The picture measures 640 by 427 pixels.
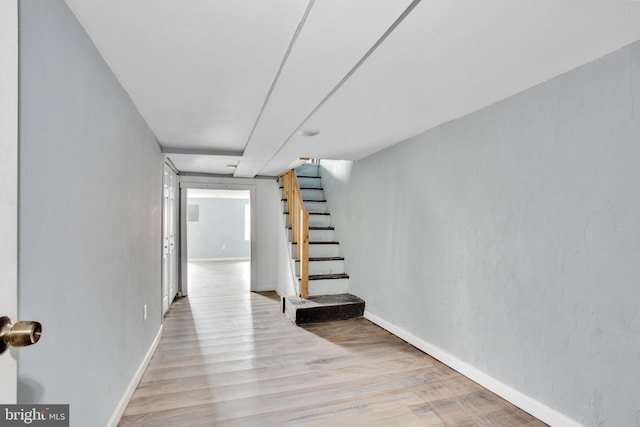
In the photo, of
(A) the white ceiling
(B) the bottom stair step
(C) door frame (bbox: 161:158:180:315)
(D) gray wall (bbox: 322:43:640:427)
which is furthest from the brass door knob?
(C) door frame (bbox: 161:158:180:315)

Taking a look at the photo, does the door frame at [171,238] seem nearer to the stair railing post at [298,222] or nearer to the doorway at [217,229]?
the stair railing post at [298,222]

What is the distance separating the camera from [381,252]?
3.53 metres

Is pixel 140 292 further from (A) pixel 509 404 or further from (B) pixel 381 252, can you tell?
(A) pixel 509 404

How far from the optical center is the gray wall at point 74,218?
0.96 meters

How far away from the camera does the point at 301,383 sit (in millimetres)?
2293

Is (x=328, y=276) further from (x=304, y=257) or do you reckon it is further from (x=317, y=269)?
(x=304, y=257)

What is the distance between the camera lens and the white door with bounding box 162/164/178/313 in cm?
402

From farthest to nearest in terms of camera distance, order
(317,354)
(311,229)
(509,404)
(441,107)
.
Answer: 1. (311,229)
2. (317,354)
3. (441,107)
4. (509,404)

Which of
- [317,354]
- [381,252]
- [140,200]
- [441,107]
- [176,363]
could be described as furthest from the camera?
[381,252]

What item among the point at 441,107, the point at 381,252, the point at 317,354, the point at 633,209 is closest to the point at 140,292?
the point at 317,354

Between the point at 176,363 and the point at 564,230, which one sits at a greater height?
the point at 564,230

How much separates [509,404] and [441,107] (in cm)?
202

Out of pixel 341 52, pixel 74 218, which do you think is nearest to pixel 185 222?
pixel 74 218

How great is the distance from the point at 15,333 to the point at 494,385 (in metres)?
2.53
